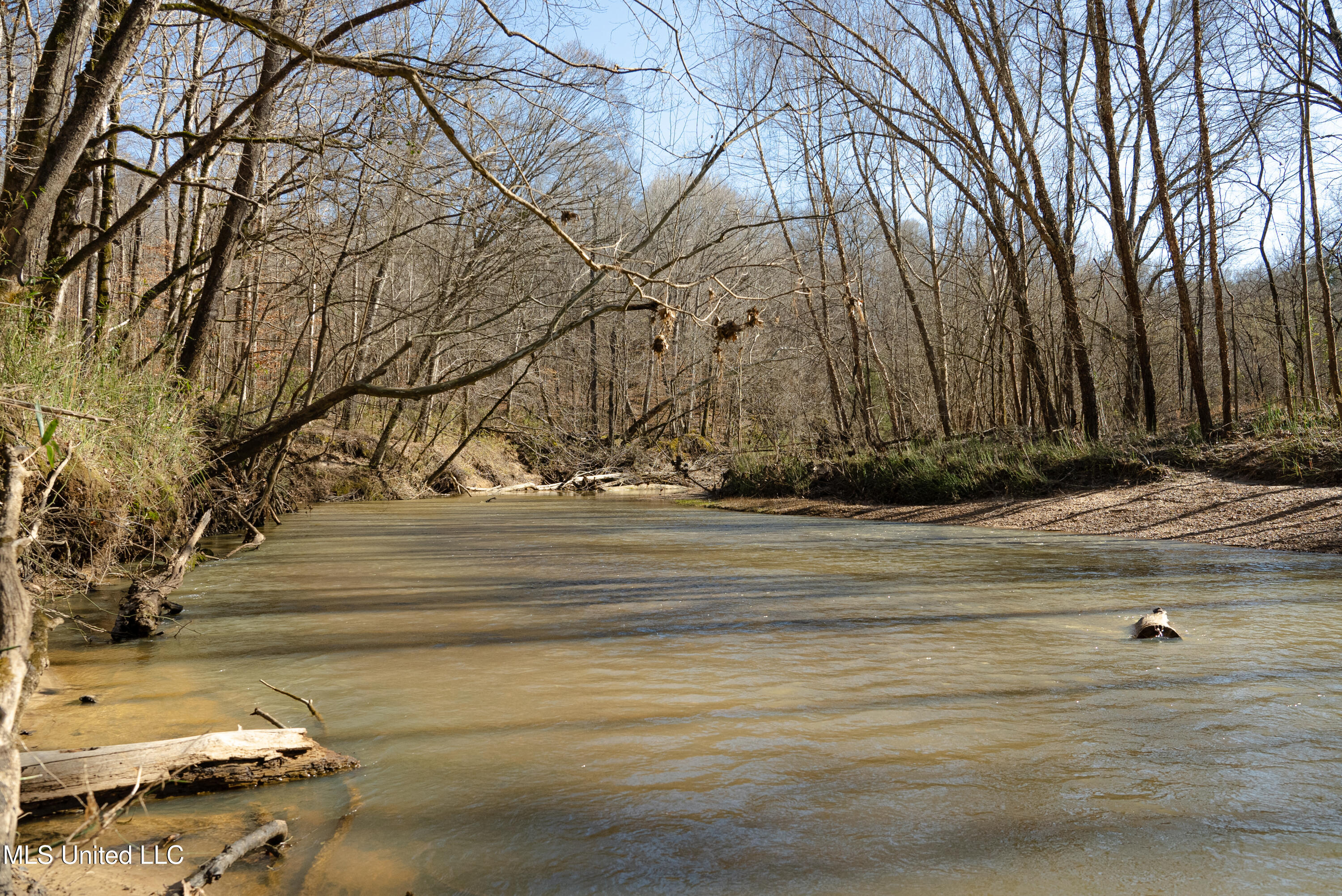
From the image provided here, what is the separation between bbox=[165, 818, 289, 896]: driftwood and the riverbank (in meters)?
9.24

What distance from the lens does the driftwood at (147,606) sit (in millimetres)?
4754

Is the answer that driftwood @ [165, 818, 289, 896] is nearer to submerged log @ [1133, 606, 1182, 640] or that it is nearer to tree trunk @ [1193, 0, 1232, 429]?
submerged log @ [1133, 606, 1182, 640]

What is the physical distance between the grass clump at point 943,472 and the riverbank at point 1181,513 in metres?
0.33

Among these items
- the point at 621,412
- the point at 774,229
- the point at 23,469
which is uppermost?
the point at 774,229

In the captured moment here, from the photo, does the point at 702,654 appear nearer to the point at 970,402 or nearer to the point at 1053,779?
the point at 1053,779

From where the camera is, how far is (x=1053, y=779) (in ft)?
8.62

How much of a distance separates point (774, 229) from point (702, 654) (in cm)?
2312

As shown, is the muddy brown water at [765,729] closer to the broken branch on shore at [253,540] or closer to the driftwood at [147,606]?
the driftwood at [147,606]

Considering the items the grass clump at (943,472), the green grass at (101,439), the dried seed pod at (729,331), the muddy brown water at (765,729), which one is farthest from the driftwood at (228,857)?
the grass clump at (943,472)

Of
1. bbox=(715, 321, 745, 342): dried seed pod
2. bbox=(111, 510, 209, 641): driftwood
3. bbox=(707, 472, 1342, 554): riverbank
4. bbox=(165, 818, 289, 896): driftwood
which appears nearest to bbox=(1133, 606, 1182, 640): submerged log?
bbox=(715, 321, 745, 342): dried seed pod

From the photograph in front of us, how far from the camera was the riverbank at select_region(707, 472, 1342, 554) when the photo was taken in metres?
8.47

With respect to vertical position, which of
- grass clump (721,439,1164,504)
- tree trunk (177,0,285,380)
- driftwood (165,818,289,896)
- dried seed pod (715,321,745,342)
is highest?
tree trunk (177,0,285,380)

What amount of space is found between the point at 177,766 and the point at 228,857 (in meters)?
0.70

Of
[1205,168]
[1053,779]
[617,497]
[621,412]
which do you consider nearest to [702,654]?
[1053,779]
